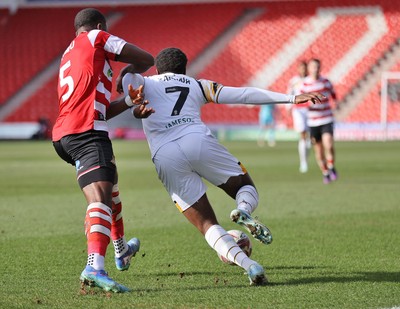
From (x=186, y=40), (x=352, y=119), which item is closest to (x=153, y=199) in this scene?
(x=352, y=119)

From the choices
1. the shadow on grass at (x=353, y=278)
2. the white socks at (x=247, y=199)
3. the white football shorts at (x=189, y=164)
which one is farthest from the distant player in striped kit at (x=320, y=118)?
the white football shorts at (x=189, y=164)

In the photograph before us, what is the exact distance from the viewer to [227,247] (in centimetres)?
638

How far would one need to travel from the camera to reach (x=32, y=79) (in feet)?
136

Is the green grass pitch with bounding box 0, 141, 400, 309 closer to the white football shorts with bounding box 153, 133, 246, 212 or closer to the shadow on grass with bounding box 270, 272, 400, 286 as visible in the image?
the shadow on grass with bounding box 270, 272, 400, 286

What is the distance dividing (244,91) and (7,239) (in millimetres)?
3691

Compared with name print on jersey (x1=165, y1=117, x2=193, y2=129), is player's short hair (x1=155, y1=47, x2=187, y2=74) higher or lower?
higher

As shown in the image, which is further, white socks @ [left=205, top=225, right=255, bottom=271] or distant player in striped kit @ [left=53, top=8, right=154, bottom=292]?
white socks @ [left=205, top=225, right=255, bottom=271]

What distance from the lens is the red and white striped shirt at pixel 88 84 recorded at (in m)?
6.27

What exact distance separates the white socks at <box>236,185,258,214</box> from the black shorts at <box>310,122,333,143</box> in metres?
10.9

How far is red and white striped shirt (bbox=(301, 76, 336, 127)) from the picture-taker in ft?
57.5

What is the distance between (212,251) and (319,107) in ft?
31.2

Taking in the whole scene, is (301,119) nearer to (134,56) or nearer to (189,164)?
(189,164)

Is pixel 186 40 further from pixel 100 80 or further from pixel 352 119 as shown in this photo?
pixel 100 80

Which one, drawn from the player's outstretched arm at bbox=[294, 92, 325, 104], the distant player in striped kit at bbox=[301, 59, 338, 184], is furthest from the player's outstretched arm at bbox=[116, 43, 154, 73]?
the distant player in striped kit at bbox=[301, 59, 338, 184]
